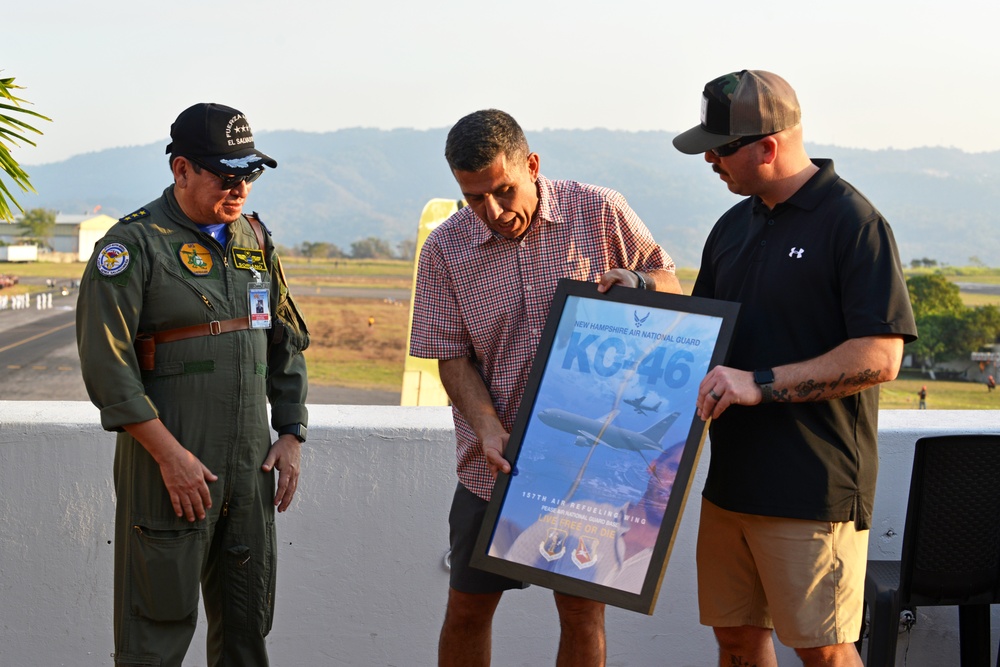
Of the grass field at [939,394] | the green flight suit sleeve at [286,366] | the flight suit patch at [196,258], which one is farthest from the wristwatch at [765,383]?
the grass field at [939,394]

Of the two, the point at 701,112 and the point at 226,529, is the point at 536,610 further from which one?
the point at 701,112

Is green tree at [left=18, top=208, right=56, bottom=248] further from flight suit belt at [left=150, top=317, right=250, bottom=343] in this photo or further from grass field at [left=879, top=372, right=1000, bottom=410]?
flight suit belt at [left=150, top=317, right=250, bottom=343]

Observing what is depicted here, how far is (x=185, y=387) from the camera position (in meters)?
2.52

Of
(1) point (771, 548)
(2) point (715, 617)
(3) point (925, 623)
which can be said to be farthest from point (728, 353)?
(3) point (925, 623)

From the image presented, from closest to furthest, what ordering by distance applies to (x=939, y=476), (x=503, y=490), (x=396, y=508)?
(x=503, y=490)
(x=939, y=476)
(x=396, y=508)

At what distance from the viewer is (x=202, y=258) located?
2.56 meters

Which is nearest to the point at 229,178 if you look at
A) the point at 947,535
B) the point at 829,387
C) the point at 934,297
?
the point at 829,387

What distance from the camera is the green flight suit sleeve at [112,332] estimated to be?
2.37 metres

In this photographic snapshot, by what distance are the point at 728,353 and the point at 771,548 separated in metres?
0.52

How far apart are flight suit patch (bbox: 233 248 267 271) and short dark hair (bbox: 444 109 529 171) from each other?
2.09ft

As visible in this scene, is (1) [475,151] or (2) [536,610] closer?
(1) [475,151]

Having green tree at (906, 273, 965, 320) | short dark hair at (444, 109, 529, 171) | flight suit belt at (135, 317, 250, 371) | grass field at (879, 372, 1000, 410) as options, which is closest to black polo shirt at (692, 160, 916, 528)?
short dark hair at (444, 109, 529, 171)

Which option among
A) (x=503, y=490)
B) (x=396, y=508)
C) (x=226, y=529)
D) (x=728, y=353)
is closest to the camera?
(x=728, y=353)

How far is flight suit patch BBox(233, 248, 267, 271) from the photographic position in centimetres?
265
